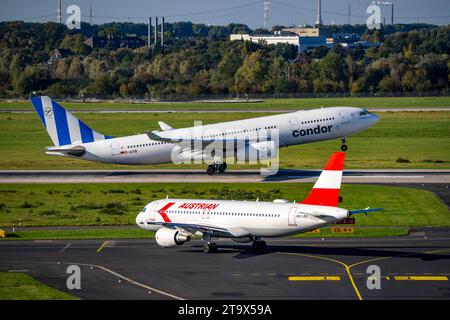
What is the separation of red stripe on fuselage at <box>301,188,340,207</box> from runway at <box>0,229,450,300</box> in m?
3.76

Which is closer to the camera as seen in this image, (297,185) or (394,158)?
(297,185)

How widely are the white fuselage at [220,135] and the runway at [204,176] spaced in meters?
2.25

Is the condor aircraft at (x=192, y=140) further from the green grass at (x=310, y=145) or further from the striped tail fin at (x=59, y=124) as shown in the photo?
the green grass at (x=310, y=145)

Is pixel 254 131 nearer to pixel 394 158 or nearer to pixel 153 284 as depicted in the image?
pixel 394 158

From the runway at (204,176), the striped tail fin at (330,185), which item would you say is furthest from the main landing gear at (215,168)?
the striped tail fin at (330,185)

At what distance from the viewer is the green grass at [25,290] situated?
47.8 meters

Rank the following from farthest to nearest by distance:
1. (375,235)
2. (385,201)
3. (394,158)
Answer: (394,158) → (385,201) → (375,235)

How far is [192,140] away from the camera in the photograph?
94562 mm

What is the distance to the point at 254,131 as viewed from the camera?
9512cm

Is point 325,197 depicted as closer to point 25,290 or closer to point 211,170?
point 25,290

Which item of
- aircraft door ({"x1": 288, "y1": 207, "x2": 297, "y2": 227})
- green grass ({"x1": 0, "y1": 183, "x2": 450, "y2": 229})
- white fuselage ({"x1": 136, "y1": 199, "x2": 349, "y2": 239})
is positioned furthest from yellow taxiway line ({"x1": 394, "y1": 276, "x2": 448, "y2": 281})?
green grass ({"x1": 0, "y1": 183, "x2": 450, "y2": 229})
